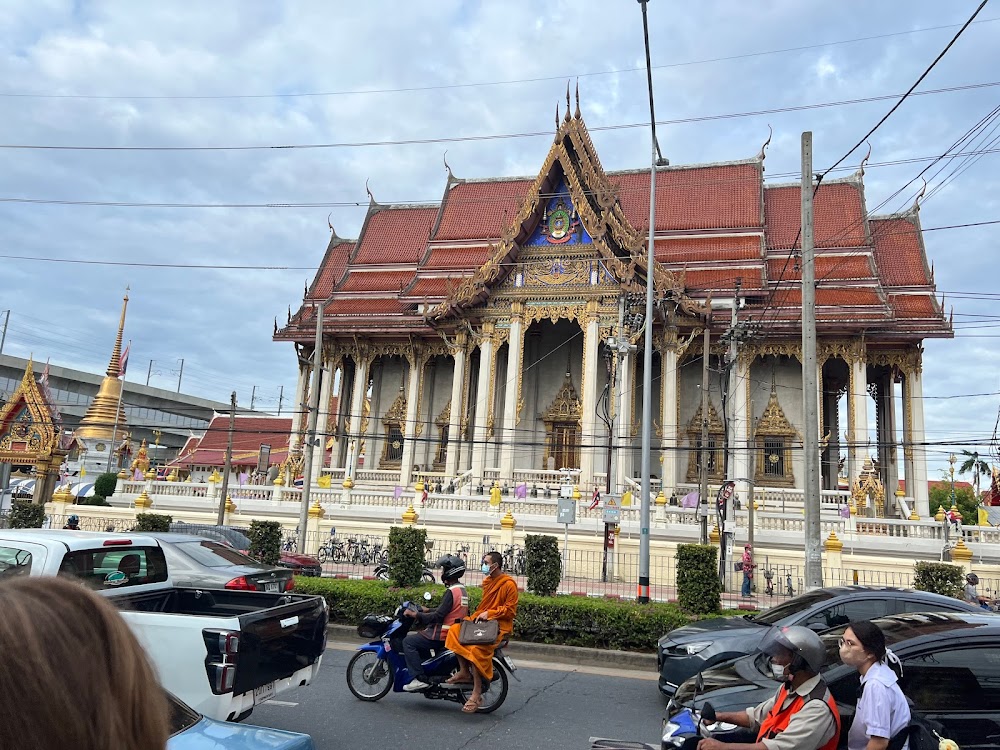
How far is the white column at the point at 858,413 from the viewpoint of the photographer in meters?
22.7

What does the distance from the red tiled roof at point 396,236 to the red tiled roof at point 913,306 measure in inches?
746

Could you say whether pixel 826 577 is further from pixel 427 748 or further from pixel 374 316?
pixel 374 316

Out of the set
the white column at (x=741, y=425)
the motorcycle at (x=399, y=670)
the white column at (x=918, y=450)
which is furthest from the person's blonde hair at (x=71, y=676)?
the white column at (x=918, y=450)

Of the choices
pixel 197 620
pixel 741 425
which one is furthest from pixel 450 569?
pixel 741 425

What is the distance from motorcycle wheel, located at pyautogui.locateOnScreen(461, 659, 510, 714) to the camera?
6.88m

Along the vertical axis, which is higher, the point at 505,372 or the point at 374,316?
the point at 374,316

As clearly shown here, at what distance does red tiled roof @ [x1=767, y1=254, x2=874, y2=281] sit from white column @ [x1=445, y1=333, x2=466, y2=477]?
38.1 ft

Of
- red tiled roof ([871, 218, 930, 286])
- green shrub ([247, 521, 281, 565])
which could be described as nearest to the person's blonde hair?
green shrub ([247, 521, 281, 565])

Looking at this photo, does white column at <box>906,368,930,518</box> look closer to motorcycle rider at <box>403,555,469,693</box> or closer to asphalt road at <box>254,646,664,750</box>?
asphalt road at <box>254,646,664,750</box>

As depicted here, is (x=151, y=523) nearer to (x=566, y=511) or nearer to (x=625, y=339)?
(x=566, y=511)

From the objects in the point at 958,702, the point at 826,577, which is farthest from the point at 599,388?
the point at 958,702

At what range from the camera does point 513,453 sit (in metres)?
25.6

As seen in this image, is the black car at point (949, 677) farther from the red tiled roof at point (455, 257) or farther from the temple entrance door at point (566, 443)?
the red tiled roof at point (455, 257)

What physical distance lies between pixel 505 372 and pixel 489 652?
22.3 m
